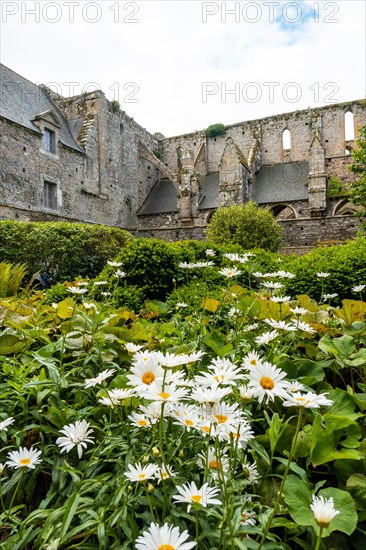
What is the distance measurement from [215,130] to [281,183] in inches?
397

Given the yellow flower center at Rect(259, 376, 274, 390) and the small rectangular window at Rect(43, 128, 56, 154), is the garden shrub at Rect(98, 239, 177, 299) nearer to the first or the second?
the yellow flower center at Rect(259, 376, 274, 390)

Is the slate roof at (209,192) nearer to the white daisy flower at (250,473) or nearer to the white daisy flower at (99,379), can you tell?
the white daisy flower at (99,379)

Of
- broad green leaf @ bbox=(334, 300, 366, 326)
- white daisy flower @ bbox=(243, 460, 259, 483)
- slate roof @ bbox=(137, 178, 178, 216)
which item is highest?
slate roof @ bbox=(137, 178, 178, 216)

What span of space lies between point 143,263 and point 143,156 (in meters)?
26.5

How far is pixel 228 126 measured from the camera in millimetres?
31891

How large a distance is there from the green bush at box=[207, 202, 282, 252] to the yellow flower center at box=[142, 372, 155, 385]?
1290 centimetres

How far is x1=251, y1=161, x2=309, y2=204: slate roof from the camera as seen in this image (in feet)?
78.1

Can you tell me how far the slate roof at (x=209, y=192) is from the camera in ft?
83.2

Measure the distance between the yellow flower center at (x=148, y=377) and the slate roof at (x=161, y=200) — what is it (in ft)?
86.6

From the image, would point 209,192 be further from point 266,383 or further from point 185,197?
point 266,383

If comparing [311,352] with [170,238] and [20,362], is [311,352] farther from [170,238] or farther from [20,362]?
[170,238]

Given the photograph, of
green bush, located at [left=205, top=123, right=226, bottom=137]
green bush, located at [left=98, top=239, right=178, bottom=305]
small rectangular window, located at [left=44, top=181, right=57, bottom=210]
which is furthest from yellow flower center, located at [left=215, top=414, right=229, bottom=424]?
green bush, located at [left=205, top=123, right=226, bottom=137]

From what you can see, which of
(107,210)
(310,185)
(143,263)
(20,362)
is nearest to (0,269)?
(143,263)

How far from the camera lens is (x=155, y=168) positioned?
105ft
